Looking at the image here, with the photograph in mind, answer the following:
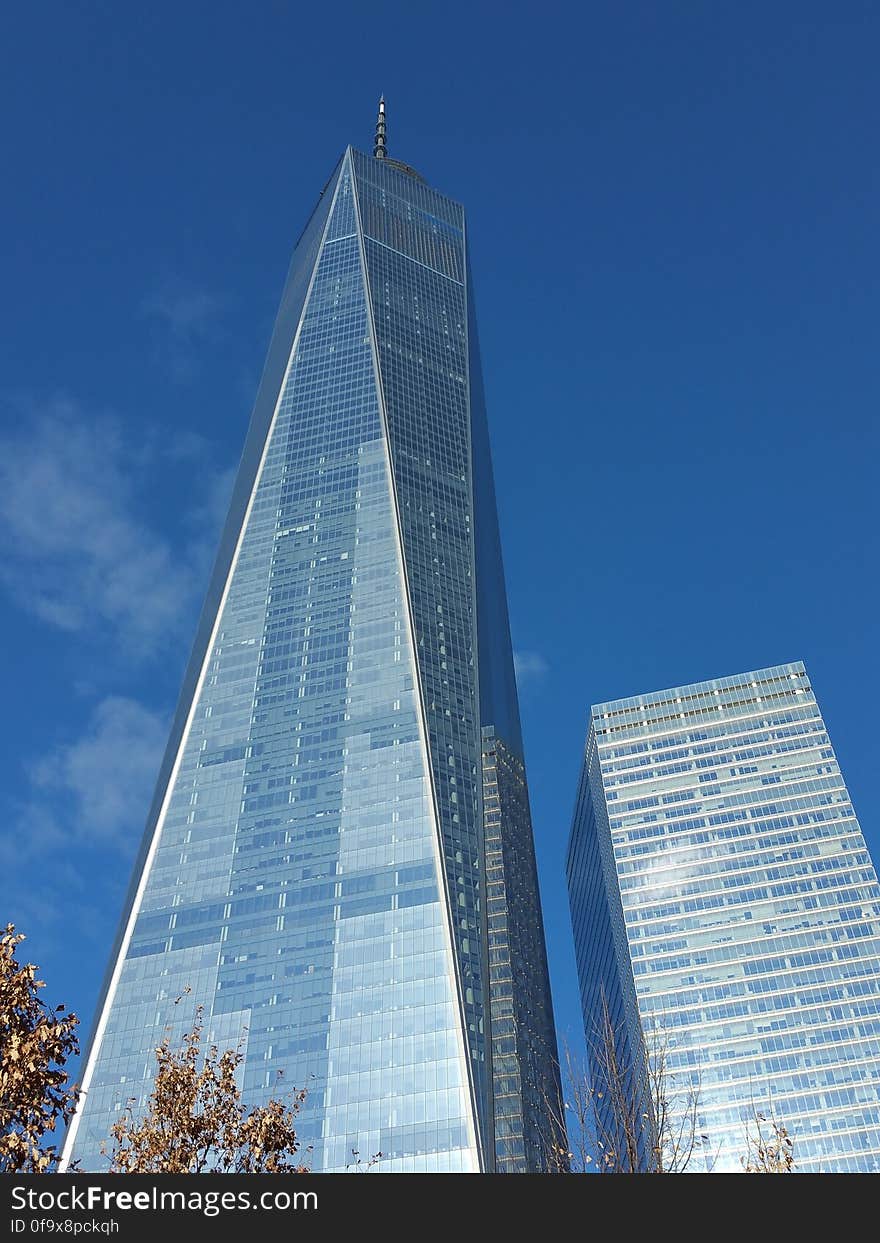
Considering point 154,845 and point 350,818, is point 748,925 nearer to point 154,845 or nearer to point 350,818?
point 350,818

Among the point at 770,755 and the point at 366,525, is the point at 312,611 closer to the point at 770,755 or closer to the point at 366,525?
the point at 366,525

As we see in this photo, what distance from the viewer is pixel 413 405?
19275 cm

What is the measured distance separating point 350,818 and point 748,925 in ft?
213

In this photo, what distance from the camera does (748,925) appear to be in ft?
557

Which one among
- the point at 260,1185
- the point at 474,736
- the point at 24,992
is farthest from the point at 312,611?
the point at 260,1185

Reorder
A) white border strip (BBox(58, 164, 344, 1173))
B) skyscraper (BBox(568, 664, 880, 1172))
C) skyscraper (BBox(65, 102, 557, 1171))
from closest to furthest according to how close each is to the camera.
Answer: white border strip (BBox(58, 164, 344, 1173))
skyscraper (BBox(65, 102, 557, 1171))
skyscraper (BBox(568, 664, 880, 1172))

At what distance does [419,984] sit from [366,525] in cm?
7290

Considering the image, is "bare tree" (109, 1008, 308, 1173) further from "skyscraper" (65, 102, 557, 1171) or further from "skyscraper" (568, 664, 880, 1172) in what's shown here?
"skyscraper" (568, 664, 880, 1172)

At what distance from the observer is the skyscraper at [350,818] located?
407 feet

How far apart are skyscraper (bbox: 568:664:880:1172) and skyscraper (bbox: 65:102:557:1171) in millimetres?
17698

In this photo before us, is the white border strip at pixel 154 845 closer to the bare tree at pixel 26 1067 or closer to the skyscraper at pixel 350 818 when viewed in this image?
the skyscraper at pixel 350 818

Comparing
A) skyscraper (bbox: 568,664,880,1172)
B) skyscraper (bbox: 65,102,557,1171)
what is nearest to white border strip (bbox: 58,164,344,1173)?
skyscraper (bbox: 65,102,557,1171)

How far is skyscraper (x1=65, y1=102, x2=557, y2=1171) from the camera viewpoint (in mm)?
124000

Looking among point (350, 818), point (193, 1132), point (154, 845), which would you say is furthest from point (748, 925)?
point (193, 1132)
